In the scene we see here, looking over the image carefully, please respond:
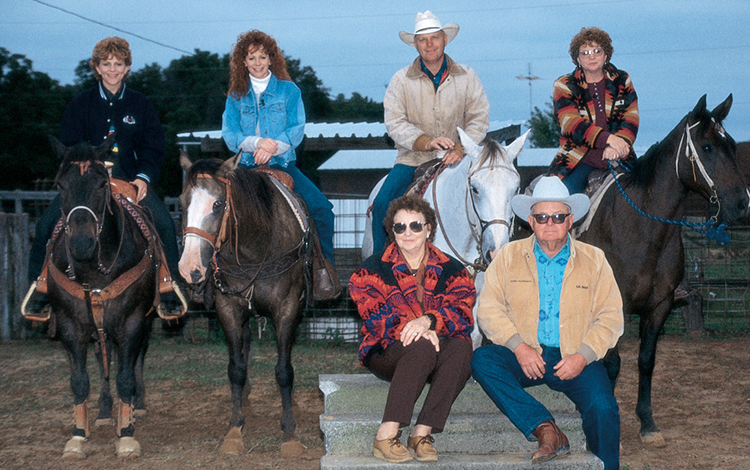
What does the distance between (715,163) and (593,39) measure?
55.2 inches

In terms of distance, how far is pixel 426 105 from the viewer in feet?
18.9

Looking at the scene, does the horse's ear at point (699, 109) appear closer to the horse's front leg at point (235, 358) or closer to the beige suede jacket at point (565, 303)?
the beige suede jacket at point (565, 303)

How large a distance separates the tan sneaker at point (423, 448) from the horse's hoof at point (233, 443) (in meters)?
1.86

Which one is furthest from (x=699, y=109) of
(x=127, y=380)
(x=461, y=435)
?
(x=127, y=380)

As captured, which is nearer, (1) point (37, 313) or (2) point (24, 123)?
(1) point (37, 313)

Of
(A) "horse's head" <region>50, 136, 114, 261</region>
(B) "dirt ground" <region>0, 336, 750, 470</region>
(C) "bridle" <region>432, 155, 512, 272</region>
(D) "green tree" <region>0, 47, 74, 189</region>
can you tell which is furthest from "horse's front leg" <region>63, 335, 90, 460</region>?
(D) "green tree" <region>0, 47, 74, 189</region>

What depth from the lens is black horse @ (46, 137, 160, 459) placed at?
4.92m

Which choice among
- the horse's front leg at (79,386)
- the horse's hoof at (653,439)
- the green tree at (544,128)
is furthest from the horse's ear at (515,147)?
the green tree at (544,128)

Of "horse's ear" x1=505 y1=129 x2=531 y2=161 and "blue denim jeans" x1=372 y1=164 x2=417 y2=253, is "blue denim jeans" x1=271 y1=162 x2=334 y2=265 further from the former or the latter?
"horse's ear" x1=505 y1=129 x2=531 y2=161

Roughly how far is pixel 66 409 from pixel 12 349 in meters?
3.57

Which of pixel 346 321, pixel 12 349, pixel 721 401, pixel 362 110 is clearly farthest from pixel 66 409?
pixel 362 110

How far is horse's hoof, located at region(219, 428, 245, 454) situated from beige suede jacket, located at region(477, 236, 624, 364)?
7.25 ft

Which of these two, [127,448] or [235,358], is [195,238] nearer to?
[235,358]

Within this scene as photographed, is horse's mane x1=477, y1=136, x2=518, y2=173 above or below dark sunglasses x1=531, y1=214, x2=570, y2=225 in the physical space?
above
